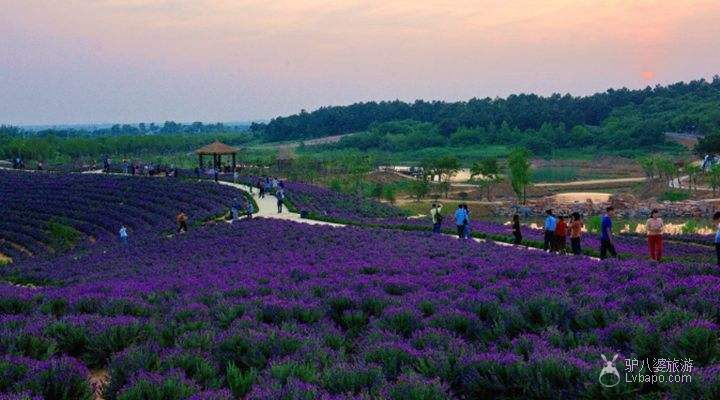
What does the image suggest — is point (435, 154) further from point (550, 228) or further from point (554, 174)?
point (550, 228)

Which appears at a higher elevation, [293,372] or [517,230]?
[293,372]

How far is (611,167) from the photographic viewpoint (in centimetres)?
12900

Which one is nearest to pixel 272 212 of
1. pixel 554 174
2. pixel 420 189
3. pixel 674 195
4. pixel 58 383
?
pixel 58 383

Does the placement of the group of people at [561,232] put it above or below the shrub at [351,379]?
below

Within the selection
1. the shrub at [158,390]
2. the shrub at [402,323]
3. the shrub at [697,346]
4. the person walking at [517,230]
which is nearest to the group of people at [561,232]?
the person walking at [517,230]

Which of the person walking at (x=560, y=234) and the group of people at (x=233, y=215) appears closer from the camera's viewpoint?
the person walking at (x=560, y=234)

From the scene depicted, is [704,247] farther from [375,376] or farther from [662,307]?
[375,376]

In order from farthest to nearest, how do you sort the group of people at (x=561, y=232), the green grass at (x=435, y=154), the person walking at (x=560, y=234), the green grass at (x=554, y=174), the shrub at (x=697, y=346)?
the green grass at (x=435, y=154) < the green grass at (x=554, y=174) < the person walking at (x=560, y=234) < the group of people at (x=561, y=232) < the shrub at (x=697, y=346)

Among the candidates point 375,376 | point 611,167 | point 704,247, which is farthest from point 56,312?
point 611,167

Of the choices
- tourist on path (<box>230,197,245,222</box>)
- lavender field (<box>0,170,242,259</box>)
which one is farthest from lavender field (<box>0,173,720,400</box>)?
lavender field (<box>0,170,242,259</box>)

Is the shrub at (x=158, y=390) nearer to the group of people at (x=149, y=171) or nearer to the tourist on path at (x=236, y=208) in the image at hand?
the tourist on path at (x=236, y=208)

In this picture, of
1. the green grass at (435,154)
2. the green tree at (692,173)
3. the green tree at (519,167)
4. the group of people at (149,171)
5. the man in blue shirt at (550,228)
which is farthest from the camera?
the green grass at (435,154)

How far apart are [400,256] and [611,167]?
119 metres

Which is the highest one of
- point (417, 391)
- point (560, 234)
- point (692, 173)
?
point (417, 391)
